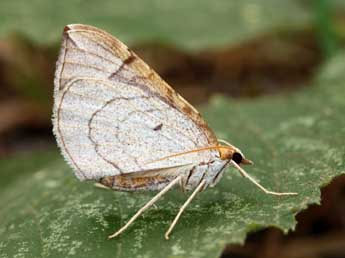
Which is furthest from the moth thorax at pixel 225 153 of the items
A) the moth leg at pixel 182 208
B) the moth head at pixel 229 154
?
the moth leg at pixel 182 208

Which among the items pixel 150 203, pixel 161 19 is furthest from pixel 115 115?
pixel 161 19

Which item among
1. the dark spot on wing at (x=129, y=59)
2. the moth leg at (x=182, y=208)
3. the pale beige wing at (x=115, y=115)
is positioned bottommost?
the moth leg at (x=182, y=208)

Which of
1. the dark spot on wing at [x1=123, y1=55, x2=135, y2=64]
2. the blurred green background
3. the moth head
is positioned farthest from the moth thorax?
the dark spot on wing at [x1=123, y1=55, x2=135, y2=64]

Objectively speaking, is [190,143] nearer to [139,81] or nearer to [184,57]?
[139,81]

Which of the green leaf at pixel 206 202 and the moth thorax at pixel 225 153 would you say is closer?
the green leaf at pixel 206 202

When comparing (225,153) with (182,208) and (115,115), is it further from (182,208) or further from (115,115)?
(115,115)

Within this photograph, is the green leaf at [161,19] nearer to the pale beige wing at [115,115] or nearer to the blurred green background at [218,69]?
the blurred green background at [218,69]
